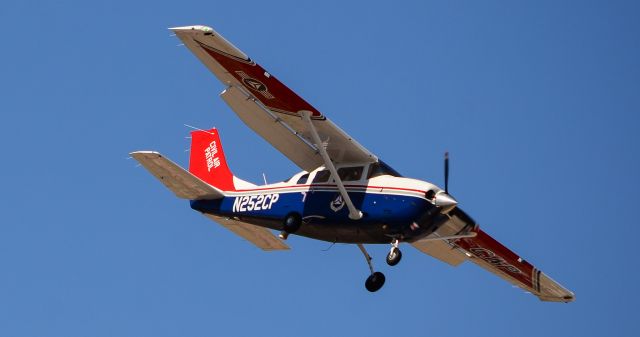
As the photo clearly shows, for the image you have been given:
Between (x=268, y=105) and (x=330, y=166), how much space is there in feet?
5.67

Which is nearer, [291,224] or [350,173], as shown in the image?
[291,224]

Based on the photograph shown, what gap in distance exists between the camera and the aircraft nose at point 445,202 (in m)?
25.5

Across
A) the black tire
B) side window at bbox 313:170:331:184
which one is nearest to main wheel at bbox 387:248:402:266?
the black tire

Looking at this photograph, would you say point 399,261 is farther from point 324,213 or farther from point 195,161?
point 195,161

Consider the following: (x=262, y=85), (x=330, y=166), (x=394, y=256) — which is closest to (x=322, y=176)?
(x=330, y=166)

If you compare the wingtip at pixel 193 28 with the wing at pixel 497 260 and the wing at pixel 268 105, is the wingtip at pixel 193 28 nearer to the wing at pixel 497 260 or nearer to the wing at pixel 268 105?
the wing at pixel 268 105

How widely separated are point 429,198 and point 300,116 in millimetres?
3073

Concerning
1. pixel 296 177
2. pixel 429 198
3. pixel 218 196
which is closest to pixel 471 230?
pixel 429 198

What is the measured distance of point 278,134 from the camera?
27250 millimetres

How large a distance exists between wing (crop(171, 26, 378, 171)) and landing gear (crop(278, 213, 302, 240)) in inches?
49.2

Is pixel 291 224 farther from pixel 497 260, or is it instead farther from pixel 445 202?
pixel 497 260

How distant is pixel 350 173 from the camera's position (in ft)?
88.0

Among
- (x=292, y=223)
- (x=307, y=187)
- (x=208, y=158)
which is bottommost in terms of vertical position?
(x=292, y=223)

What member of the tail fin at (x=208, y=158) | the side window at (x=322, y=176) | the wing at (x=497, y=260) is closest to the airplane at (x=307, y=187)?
the side window at (x=322, y=176)
